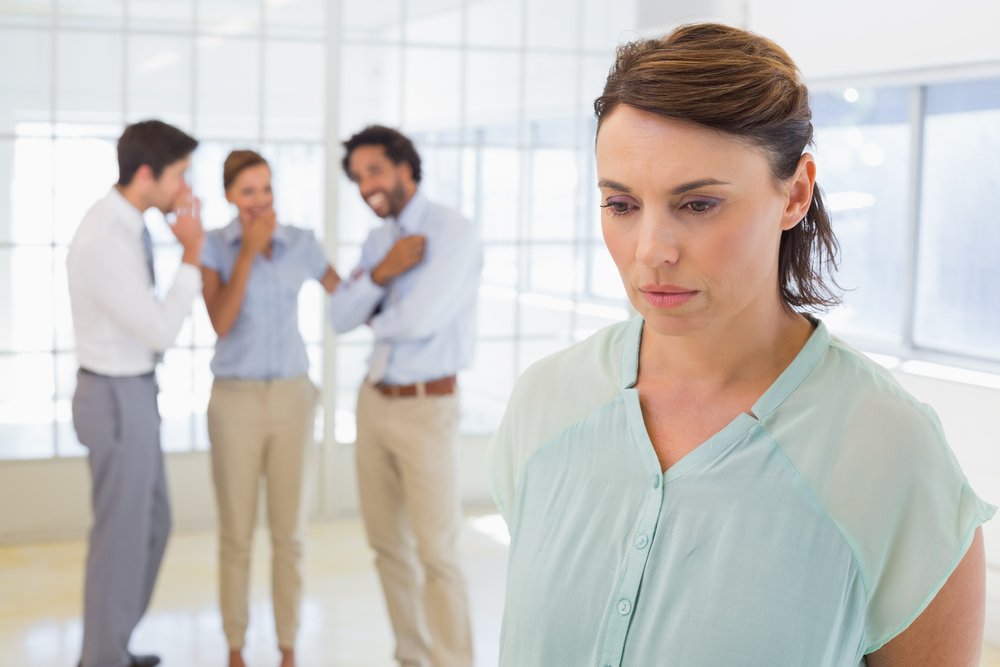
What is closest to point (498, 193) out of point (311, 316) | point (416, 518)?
point (311, 316)

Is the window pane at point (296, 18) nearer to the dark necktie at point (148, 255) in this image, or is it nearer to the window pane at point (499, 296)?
the window pane at point (499, 296)

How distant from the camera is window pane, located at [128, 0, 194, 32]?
17.7 ft

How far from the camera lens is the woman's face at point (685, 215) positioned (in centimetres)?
115

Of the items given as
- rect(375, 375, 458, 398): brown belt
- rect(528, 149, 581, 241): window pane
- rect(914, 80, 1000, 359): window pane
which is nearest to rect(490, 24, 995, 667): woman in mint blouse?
rect(375, 375, 458, 398): brown belt

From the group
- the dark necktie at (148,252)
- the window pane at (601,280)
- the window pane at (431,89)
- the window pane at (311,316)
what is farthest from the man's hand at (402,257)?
the window pane at (601,280)

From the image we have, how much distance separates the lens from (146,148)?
Result: 378cm

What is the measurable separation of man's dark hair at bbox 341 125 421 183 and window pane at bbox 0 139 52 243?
84.7 inches

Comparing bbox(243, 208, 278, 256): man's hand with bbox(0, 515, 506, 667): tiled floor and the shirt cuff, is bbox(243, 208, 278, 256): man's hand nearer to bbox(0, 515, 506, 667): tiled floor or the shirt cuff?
the shirt cuff

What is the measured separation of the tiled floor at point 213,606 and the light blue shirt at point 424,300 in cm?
103

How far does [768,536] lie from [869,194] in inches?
176

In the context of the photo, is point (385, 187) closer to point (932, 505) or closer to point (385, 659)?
point (385, 659)

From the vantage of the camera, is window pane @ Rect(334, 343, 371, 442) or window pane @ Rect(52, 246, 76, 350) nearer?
window pane @ Rect(52, 246, 76, 350)

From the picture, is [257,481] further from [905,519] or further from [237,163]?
[905,519]

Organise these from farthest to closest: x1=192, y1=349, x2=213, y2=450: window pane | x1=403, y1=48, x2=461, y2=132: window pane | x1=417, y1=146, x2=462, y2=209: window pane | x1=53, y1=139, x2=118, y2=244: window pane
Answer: x1=417, y1=146, x2=462, y2=209: window pane → x1=403, y1=48, x2=461, y2=132: window pane → x1=192, y1=349, x2=213, y2=450: window pane → x1=53, y1=139, x2=118, y2=244: window pane
